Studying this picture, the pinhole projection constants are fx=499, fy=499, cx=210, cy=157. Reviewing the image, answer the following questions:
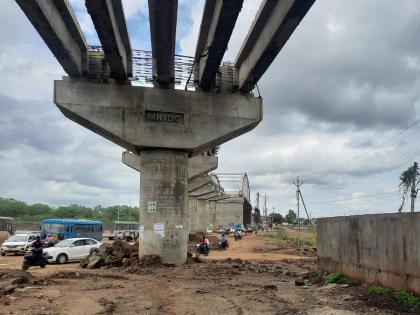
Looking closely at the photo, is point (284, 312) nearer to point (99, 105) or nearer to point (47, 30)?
point (47, 30)

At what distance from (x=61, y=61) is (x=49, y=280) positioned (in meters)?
8.01

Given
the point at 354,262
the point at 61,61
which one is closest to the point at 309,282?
the point at 354,262

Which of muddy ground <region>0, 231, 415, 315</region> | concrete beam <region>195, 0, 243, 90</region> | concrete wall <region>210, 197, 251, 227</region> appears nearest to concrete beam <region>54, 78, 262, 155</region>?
concrete beam <region>195, 0, 243, 90</region>

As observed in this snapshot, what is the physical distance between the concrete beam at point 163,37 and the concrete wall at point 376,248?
7764mm

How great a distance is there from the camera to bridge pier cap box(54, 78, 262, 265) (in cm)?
2086

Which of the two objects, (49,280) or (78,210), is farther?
(78,210)

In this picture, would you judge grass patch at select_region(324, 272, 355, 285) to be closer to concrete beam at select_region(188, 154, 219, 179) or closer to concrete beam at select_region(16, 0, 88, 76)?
concrete beam at select_region(16, 0, 88, 76)

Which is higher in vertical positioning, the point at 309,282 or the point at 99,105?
the point at 99,105

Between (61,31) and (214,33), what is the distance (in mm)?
5090

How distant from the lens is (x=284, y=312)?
10203mm

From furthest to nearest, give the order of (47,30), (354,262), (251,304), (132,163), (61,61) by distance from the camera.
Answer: (132,163) < (61,61) < (47,30) < (354,262) < (251,304)

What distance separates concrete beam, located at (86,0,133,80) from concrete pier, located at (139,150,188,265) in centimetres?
382

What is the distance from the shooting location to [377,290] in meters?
11.6

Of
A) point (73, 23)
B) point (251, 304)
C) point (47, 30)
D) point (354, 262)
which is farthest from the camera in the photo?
point (73, 23)
